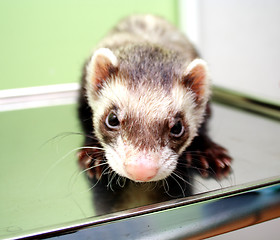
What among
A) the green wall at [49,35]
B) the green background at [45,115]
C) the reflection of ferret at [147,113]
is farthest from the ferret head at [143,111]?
the green wall at [49,35]

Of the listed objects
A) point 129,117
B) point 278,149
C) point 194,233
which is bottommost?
point 278,149

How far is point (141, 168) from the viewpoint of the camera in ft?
2.07

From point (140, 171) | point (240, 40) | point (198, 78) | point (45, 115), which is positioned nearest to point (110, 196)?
point (140, 171)

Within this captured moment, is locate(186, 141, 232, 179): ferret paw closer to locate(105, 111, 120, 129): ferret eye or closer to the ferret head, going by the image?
the ferret head

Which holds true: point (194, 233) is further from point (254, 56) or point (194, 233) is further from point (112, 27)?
point (112, 27)

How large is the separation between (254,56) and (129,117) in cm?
93

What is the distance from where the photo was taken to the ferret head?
26.7 inches

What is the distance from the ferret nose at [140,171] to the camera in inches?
24.9

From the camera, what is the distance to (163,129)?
0.75m

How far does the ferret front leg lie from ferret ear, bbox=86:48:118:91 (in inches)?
12.7

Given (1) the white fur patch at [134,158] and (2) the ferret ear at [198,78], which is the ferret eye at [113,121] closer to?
(1) the white fur patch at [134,158]

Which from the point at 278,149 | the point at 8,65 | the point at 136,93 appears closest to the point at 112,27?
the point at 8,65

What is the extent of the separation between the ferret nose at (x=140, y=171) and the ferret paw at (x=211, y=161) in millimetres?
203

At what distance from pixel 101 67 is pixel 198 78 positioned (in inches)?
11.1
